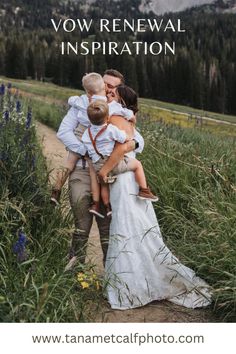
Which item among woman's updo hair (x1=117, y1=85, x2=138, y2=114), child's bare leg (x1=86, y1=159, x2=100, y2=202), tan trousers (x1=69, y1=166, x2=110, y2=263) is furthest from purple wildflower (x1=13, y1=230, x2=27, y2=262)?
woman's updo hair (x1=117, y1=85, x2=138, y2=114)

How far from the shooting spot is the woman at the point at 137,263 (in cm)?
499

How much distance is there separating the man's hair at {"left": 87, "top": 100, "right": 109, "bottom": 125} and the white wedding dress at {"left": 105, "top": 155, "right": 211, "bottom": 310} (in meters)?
0.57

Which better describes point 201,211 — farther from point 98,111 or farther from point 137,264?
point 98,111

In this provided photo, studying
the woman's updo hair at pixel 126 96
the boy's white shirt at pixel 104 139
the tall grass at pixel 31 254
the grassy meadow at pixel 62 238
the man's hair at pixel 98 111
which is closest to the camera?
the tall grass at pixel 31 254

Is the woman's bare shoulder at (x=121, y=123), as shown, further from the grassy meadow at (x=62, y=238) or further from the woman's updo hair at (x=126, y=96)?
the grassy meadow at (x=62, y=238)

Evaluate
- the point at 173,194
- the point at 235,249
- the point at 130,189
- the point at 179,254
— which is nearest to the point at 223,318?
the point at 235,249

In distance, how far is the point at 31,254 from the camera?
15.4ft

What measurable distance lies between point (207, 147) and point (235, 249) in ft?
14.3

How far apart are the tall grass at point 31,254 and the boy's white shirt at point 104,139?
0.69m

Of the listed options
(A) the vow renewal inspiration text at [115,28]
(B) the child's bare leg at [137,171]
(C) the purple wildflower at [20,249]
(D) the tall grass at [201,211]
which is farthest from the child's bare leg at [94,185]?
(A) the vow renewal inspiration text at [115,28]

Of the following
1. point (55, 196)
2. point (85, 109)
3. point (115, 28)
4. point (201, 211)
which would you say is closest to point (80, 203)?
point (55, 196)

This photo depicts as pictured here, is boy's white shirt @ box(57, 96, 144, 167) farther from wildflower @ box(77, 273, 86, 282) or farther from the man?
wildflower @ box(77, 273, 86, 282)

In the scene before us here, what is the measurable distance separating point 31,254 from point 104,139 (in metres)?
1.22
